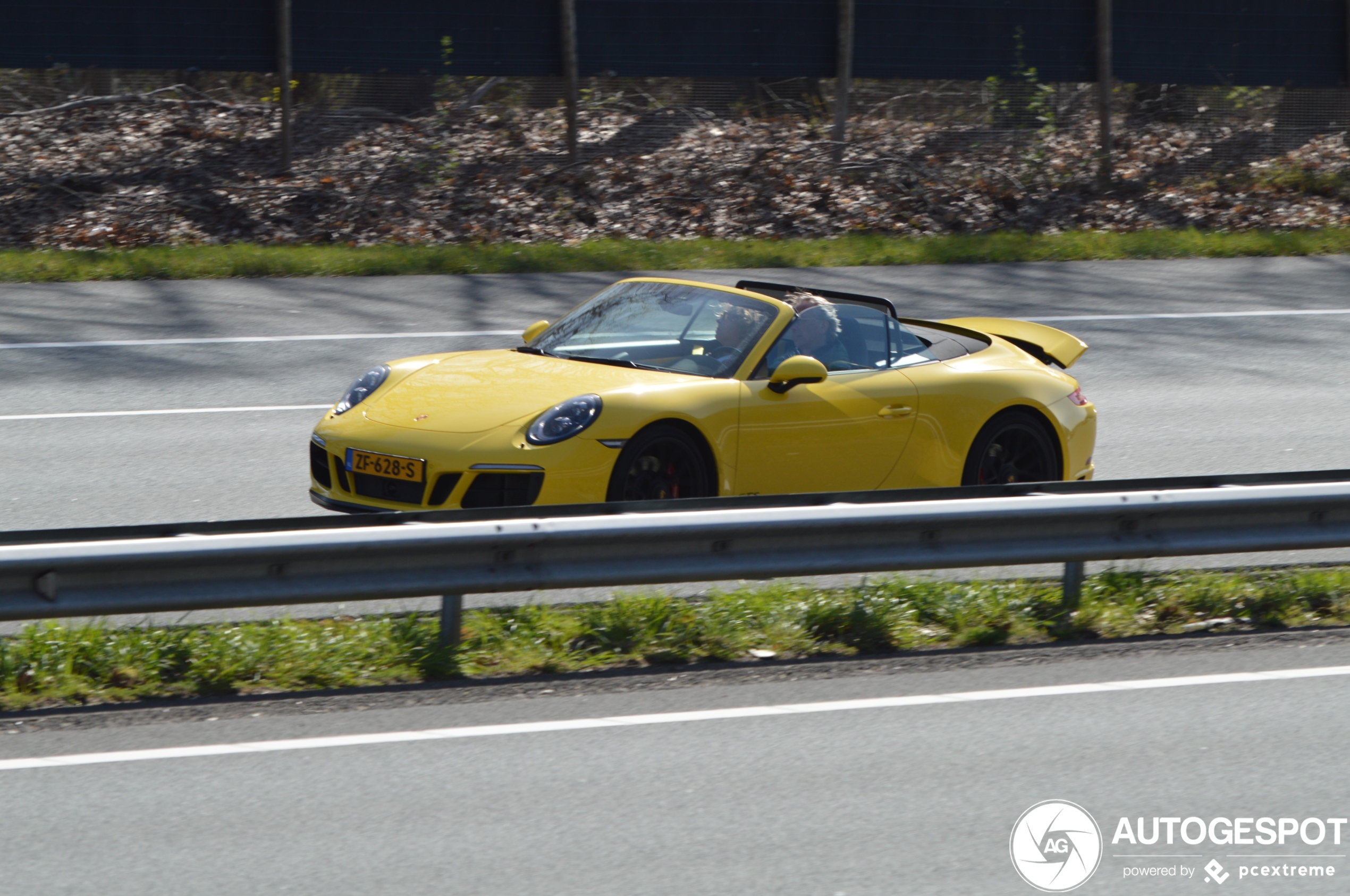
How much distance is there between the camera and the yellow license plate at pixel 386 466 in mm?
6824

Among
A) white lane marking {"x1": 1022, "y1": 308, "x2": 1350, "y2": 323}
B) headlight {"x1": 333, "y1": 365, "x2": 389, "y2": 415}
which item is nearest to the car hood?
headlight {"x1": 333, "y1": 365, "x2": 389, "y2": 415}

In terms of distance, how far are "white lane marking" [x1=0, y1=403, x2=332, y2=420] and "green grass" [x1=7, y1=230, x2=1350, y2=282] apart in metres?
4.62

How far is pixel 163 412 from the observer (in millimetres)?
10180

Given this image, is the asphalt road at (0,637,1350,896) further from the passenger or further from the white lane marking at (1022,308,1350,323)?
the white lane marking at (1022,308,1350,323)

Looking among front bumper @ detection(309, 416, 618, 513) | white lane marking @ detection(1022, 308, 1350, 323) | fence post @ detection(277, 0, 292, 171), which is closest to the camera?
front bumper @ detection(309, 416, 618, 513)

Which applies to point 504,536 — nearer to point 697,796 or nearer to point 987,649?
point 697,796

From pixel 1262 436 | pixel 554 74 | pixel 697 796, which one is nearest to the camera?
pixel 697 796

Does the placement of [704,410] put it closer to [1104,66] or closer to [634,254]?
[634,254]

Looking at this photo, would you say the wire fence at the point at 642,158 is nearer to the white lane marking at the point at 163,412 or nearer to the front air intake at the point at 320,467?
the white lane marking at the point at 163,412

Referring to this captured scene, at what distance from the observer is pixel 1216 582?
678cm

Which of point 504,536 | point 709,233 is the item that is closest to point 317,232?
point 709,233

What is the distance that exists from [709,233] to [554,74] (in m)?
3.59

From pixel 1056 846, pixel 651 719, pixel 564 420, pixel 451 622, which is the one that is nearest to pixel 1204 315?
pixel 564 420

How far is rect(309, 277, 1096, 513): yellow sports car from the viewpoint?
22.4ft
